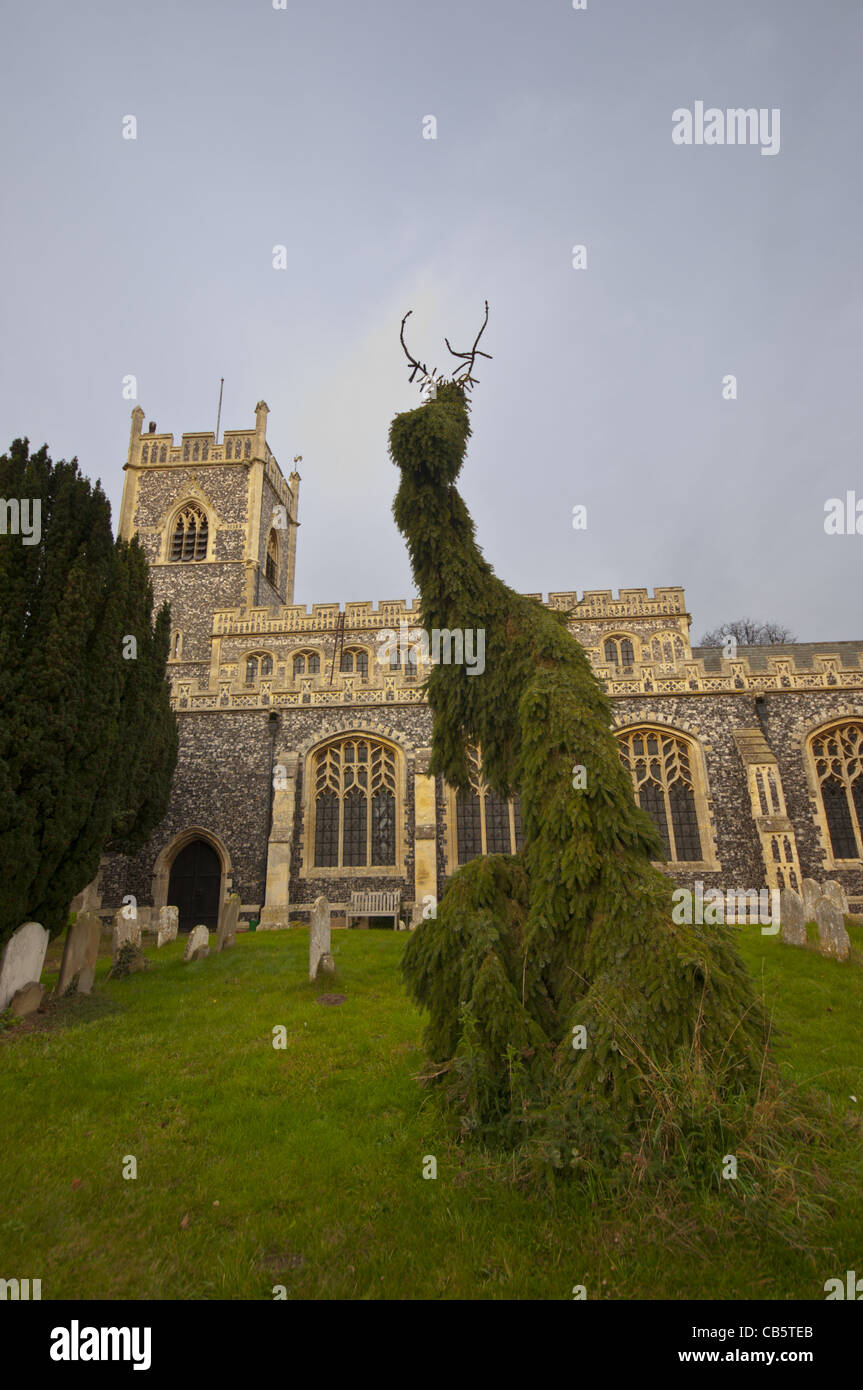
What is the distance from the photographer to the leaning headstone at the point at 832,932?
10.1 metres

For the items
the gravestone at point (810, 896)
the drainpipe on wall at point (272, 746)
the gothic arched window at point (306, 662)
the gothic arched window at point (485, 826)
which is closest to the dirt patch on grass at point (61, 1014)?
the drainpipe on wall at point (272, 746)

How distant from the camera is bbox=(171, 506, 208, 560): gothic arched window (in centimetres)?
2947

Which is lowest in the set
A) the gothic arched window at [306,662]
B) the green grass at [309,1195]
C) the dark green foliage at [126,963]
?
the green grass at [309,1195]

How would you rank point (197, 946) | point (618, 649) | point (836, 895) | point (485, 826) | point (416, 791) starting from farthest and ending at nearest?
1. point (618, 649)
2. point (485, 826)
3. point (416, 791)
4. point (197, 946)
5. point (836, 895)

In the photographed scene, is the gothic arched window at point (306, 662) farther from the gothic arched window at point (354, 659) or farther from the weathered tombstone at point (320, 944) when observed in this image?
the weathered tombstone at point (320, 944)

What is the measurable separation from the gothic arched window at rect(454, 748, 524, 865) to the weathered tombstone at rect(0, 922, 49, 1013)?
33.1ft

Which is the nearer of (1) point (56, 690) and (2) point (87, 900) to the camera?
(1) point (56, 690)

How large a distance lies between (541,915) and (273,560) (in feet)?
98.0

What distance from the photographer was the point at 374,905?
1633 cm

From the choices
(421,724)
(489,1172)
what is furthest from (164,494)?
(489,1172)

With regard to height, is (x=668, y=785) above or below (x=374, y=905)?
above

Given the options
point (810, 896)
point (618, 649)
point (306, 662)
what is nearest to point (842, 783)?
point (810, 896)

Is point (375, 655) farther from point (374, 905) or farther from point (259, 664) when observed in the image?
point (374, 905)

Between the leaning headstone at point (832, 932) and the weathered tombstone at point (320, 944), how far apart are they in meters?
7.09
